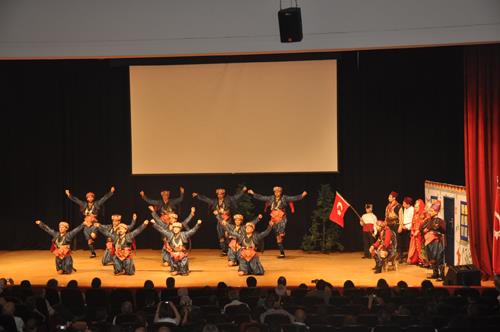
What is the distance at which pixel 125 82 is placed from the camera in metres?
17.3

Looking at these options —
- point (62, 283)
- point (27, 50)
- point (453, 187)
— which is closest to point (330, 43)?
point (453, 187)

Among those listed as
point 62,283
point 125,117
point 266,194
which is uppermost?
point 125,117

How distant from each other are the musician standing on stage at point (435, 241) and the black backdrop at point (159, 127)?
3.19 metres

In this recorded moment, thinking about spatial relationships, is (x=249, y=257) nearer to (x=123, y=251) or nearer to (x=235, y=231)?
(x=235, y=231)

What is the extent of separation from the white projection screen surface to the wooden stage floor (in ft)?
6.30

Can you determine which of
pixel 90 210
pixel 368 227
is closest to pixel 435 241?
pixel 368 227

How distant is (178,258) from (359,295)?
4619mm

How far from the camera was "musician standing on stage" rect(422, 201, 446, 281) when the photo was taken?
43.8ft

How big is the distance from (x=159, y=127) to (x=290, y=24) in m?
6.29

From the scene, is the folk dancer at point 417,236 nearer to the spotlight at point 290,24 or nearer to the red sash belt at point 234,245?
the red sash belt at point 234,245

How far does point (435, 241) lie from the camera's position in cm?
1346

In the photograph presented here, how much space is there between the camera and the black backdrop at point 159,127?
54.3 ft

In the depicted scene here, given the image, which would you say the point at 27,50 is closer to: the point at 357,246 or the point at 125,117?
the point at 125,117

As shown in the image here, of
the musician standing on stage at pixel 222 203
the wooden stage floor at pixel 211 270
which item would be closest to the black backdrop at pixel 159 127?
the wooden stage floor at pixel 211 270
